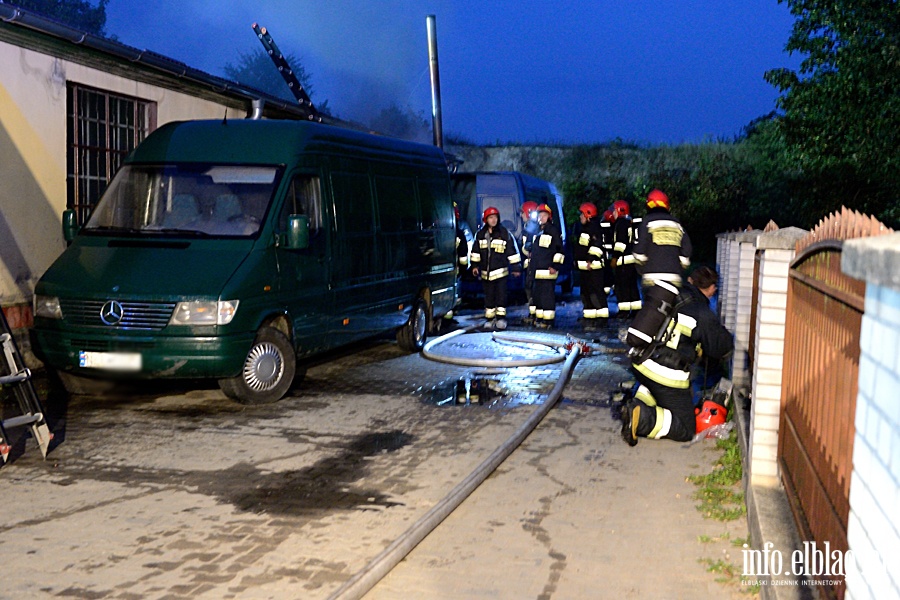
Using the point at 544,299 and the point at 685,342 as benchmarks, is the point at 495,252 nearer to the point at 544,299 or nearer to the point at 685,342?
the point at 544,299

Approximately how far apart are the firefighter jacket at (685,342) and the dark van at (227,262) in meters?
3.30

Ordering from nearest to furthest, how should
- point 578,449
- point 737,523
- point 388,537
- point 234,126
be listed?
point 388,537 < point 737,523 < point 578,449 < point 234,126

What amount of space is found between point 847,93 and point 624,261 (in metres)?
5.08

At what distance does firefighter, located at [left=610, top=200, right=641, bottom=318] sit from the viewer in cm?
1570

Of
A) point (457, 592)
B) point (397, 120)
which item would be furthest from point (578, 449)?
point (397, 120)

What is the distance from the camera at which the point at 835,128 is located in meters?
17.5

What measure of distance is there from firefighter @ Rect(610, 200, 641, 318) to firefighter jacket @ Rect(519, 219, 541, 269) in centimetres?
125

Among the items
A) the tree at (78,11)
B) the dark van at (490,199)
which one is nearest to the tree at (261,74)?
the tree at (78,11)

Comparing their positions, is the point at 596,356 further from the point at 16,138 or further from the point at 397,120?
the point at 397,120

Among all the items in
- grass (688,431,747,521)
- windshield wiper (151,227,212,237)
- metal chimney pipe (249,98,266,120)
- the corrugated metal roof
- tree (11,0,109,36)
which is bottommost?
grass (688,431,747,521)

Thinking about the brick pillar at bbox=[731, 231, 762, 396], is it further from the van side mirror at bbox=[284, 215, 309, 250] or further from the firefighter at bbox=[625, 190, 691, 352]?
the van side mirror at bbox=[284, 215, 309, 250]

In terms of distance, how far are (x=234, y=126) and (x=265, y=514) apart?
4942 mm

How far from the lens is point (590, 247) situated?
16.0 m

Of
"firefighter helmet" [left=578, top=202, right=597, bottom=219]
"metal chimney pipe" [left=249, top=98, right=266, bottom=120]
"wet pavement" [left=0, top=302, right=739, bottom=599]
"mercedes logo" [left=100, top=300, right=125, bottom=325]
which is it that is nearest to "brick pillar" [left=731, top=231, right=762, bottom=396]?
"wet pavement" [left=0, top=302, right=739, bottom=599]
